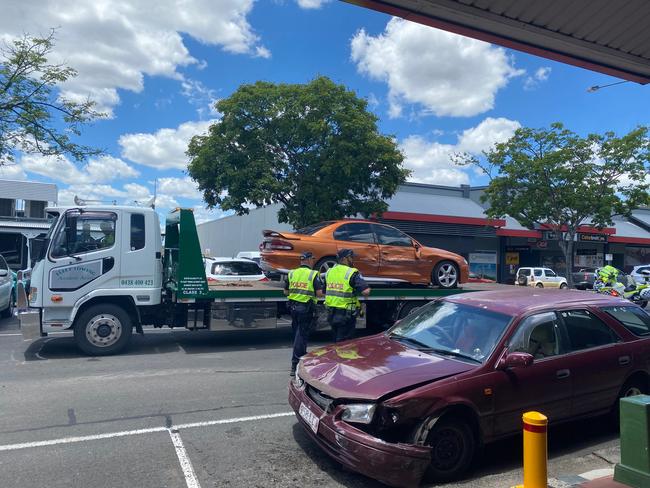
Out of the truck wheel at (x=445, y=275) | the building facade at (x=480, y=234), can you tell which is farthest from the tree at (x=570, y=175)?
the truck wheel at (x=445, y=275)

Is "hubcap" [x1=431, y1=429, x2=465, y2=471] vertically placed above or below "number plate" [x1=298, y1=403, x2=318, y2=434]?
below

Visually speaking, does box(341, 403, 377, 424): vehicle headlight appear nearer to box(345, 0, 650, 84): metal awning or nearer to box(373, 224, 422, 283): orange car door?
box(345, 0, 650, 84): metal awning

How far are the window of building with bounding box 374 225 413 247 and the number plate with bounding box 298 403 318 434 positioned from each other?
6.37 meters

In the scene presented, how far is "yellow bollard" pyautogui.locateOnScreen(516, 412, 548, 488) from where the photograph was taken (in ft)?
11.5

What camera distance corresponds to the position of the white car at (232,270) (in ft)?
42.6

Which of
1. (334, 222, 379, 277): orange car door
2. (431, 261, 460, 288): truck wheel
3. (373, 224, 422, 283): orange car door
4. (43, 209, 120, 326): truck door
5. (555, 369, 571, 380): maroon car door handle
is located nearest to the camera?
(555, 369, 571, 380): maroon car door handle

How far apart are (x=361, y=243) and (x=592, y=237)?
1160 inches

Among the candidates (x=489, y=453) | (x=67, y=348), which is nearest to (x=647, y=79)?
(x=489, y=453)

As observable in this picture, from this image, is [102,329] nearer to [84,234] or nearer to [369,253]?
[84,234]

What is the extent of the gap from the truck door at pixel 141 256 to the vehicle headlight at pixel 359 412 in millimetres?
5984

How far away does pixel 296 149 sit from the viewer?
17.2 m

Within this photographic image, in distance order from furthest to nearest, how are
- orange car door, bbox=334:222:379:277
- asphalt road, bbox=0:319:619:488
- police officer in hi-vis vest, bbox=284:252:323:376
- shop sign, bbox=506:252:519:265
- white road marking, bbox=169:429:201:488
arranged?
shop sign, bbox=506:252:519:265 → orange car door, bbox=334:222:379:277 → police officer in hi-vis vest, bbox=284:252:323:376 → asphalt road, bbox=0:319:619:488 → white road marking, bbox=169:429:201:488

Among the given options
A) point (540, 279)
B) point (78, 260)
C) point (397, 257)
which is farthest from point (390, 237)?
point (540, 279)

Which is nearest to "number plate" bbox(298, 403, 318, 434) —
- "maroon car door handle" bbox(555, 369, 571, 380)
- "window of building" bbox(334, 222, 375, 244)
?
"maroon car door handle" bbox(555, 369, 571, 380)
